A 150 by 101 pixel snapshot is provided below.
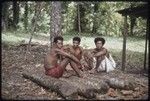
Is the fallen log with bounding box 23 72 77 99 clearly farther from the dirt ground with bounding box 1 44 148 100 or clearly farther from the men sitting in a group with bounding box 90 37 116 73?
the men sitting in a group with bounding box 90 37 116 73

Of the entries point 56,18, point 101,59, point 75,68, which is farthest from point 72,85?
point 56,18

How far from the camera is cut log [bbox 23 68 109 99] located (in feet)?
29.4

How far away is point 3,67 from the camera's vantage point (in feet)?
42.2

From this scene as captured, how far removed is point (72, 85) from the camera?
9.28m

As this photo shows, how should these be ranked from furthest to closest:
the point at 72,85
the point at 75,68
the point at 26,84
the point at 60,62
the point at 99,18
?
1. the point at 99,18
2. the point at 26,84
3. the point at 75,68
4. the point at 60,62
5. the point at 72,85

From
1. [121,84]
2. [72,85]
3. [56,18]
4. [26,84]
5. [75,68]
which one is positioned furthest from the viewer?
[56,18]

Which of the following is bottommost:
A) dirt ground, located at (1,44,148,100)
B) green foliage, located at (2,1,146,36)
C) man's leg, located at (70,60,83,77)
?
dirt ground, located at (1,44,148,100)

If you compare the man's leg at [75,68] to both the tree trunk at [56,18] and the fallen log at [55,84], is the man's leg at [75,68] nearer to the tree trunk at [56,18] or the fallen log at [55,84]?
the fallen log at [55,84]

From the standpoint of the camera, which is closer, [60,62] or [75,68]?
[60,62]

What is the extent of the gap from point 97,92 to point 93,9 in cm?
2767

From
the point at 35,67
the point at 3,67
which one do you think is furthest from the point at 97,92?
the point at 3,67

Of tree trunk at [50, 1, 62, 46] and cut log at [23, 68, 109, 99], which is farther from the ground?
tree trunk at [50, 1, 62, 46]

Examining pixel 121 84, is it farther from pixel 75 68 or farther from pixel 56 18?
pixel 56 18

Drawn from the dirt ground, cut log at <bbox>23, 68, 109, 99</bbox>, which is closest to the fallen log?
cut log at <bbox>23, 68, 109, 99</bbox>
